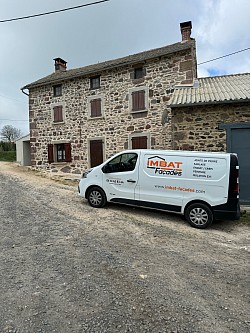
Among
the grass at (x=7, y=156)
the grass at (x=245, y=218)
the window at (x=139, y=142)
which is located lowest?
the grass at (x=245, y=218)

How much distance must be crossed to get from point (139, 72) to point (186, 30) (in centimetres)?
376

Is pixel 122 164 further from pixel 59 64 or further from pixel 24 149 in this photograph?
pixel 24 149

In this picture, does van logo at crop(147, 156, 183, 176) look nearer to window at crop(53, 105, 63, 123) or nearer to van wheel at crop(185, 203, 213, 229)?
van wheel at crop(185, 203, 213, 229)

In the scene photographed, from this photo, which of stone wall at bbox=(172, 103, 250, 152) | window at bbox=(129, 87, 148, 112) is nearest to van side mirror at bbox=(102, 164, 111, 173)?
stone wall at bbox=(172, 103, 250, 152)

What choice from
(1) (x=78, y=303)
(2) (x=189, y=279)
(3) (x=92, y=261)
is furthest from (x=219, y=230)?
(1) (x=78, y=303)

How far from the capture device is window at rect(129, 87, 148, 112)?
14.1 metres

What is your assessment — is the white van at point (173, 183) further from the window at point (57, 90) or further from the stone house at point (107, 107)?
the window at point (57, 90)

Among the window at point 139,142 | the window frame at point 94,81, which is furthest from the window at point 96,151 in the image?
the window frame at point 94,81

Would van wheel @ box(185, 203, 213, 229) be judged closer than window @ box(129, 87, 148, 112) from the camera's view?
Yes

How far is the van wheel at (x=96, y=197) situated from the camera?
7.11 m

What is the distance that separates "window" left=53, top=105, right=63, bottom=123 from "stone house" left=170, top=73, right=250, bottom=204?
10.0 metres

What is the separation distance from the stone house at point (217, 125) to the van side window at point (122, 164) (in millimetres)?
2413

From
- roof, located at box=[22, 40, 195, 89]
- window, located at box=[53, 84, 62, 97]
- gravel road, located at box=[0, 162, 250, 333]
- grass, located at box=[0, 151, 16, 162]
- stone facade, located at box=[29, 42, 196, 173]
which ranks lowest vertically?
gravel road, located at box=[0, 162, 250, 333]

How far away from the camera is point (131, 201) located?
6.77m
